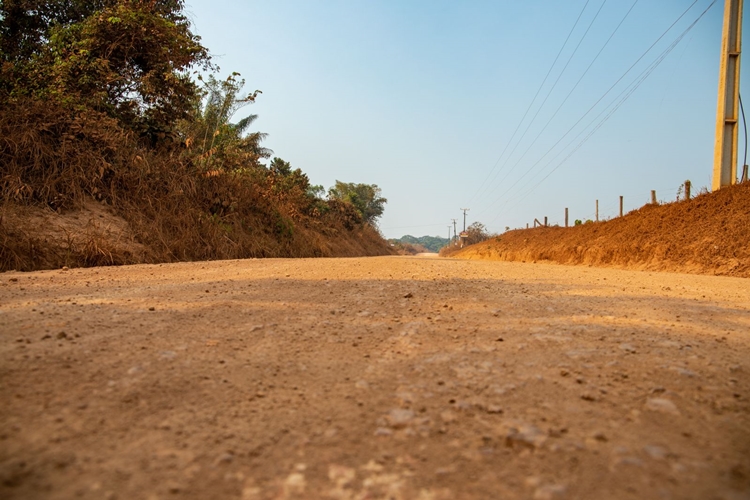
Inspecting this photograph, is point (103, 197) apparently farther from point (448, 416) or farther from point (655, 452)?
point (655, 452)

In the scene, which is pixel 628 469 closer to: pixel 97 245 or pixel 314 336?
pixel 314 336

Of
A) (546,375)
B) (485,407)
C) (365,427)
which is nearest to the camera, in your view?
(365,427)

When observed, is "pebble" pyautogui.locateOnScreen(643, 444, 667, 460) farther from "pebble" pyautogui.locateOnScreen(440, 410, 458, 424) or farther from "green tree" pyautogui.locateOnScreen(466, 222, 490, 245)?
"green tree" pyautogui.locateOnScreen(466, 222, 490, 245)

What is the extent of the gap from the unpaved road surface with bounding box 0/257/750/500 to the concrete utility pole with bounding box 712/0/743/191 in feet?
34.7

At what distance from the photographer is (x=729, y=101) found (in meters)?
10.6

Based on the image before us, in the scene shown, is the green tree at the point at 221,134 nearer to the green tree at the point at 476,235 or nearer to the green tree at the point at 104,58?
the green tree at the point at 104,58

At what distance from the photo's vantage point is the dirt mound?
26.5ft

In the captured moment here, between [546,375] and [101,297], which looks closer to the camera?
[546,375]

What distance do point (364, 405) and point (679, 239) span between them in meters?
10.4


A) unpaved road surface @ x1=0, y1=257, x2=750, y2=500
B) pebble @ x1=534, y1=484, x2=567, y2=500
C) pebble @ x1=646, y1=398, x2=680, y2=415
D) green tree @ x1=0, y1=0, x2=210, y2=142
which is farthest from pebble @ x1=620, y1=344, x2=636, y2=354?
green tree @ x1=0, y1=0, x2=210, y2=142

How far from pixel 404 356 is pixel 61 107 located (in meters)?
8.66

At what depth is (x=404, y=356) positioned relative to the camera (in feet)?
6.09

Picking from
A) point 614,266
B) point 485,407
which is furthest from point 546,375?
point 614,266

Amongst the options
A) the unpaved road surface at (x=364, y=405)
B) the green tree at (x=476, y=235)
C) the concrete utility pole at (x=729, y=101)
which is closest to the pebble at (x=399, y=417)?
the unpaved road surface at (x=364, y=405)
